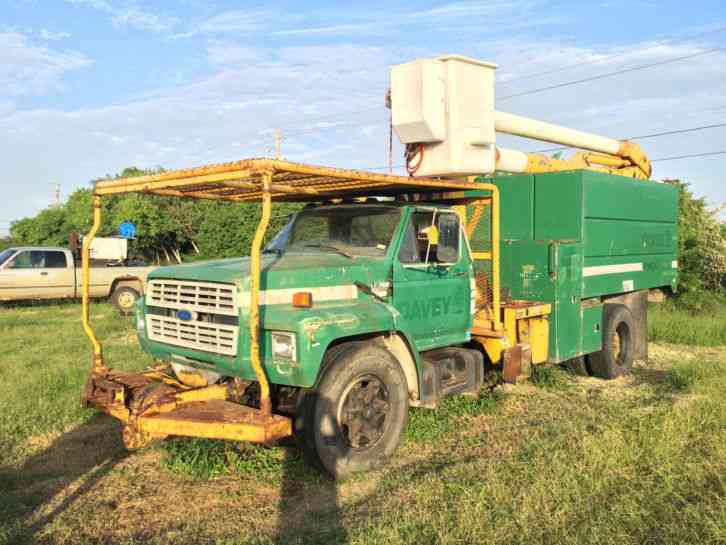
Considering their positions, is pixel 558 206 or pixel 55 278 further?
pixel 55 278

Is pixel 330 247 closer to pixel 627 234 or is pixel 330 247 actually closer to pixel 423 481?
pixel 423 481

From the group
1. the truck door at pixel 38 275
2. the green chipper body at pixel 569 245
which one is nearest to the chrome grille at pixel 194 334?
the green chipper body at pixel 569 245

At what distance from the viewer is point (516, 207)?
8070 mm

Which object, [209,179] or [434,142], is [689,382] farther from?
[209,179]

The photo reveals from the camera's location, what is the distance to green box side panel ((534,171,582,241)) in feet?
25.1

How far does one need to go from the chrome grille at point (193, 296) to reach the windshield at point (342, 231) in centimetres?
114

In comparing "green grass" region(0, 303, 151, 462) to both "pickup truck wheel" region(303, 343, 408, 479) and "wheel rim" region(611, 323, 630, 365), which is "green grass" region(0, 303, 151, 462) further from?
"wheel rim" region(611, 323, 630, 365)

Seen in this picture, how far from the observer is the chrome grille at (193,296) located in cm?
492

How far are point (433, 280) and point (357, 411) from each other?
1511 mm

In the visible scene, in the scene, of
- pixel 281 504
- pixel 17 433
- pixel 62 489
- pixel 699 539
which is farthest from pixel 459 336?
pixel 17 433

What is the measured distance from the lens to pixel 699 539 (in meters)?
3.71

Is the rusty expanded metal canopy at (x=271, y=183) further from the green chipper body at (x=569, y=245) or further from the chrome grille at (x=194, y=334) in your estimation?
the green chipper body at (x=569, y=245)

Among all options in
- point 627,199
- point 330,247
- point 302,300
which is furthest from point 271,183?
point 627,199

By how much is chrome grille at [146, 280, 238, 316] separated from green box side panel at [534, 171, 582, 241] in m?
4.35
